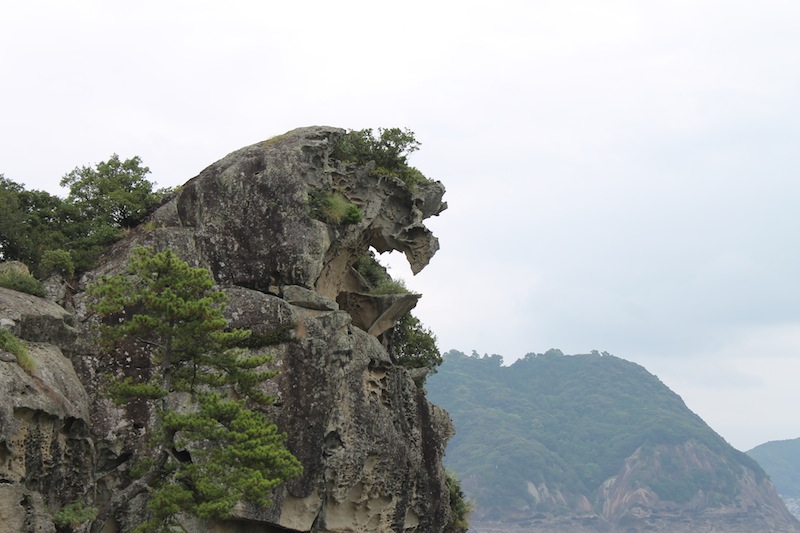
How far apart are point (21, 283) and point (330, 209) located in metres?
12.1

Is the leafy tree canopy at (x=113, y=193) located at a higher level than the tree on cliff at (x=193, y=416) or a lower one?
higher

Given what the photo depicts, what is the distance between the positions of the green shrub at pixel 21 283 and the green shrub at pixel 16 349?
5272 mm

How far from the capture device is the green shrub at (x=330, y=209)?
39.0 meters

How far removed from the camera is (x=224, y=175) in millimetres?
39281

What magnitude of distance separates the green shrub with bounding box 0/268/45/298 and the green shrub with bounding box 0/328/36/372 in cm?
527

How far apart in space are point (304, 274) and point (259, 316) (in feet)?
9.32

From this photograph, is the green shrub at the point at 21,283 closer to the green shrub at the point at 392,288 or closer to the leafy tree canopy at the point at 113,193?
the leafy tree canopy at the point at 113,193

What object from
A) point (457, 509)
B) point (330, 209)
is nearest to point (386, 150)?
point (330, 209)

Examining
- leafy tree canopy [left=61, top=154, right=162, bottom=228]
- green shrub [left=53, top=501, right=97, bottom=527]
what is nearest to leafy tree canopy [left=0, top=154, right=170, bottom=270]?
leafy tree canopy [left=61, top=154, right=162, bottom=228]

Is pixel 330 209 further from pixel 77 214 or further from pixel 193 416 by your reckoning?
pixel 193 416

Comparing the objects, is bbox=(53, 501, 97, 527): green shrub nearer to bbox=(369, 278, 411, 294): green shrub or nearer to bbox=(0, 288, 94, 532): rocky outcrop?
bbox=(0, 288, 94, 532): rocky outcrop

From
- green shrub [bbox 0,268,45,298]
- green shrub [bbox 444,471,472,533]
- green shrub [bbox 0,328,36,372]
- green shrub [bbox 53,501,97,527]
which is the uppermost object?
green shrub [bbox 0,268,45,298]

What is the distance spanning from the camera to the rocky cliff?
30.1 meters

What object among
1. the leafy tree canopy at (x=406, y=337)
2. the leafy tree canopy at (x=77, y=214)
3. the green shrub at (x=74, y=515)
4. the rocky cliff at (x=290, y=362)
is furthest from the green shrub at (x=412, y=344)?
the green shrub at (x=74, y=515)
